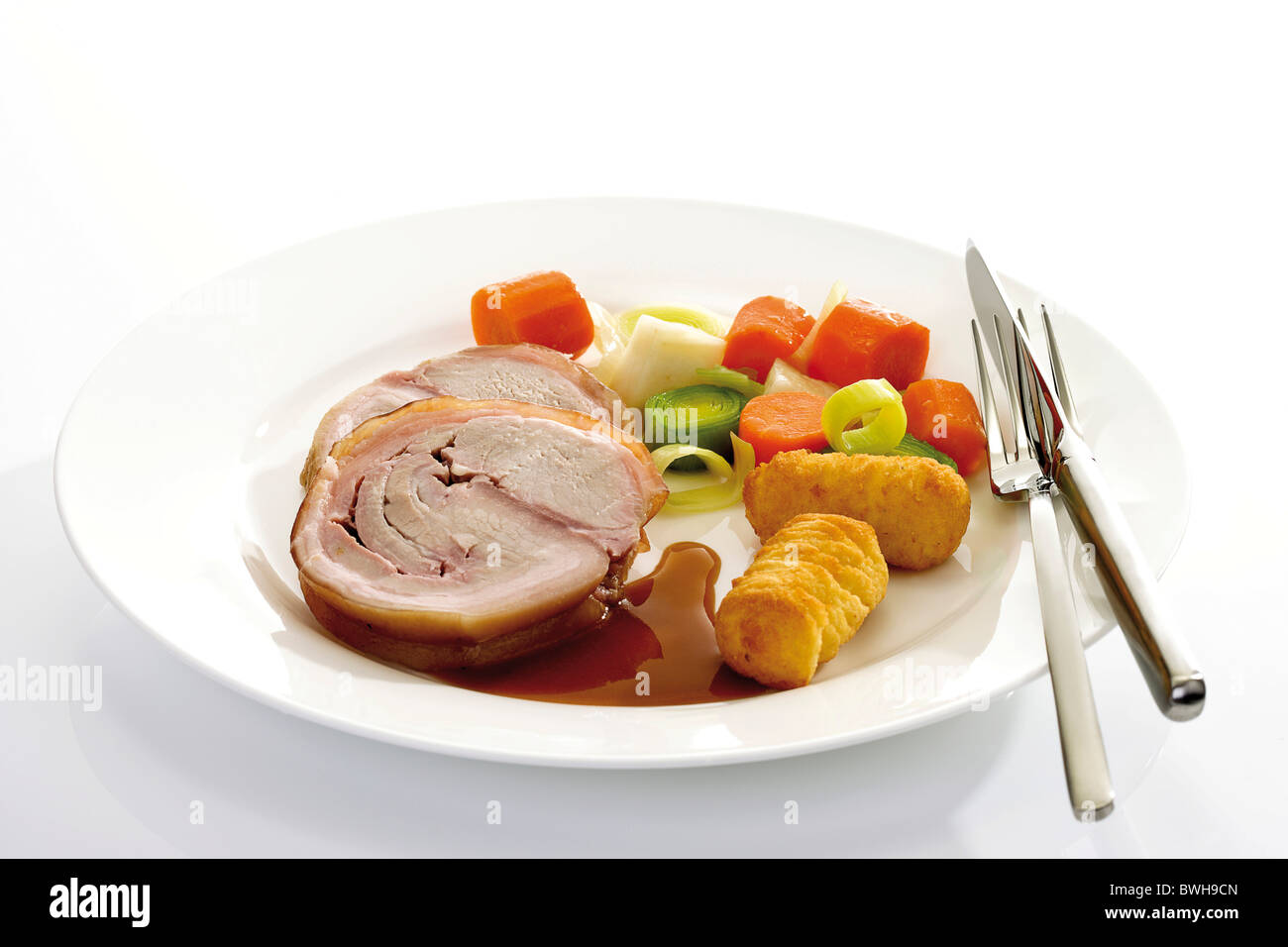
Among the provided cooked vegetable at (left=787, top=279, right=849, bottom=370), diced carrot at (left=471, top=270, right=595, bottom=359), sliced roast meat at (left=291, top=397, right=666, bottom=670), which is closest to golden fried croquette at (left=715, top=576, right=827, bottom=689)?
sliced roast meat at (left=291, top=397, right=666, bottom=670)

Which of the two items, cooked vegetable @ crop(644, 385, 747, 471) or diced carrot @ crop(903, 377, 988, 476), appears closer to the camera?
diced carrot @ crop(903, 377, 988, 476)

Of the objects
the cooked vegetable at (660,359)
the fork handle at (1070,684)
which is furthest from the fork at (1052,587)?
the cooked vegetable at (660,359)

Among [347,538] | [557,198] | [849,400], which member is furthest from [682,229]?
[347,538]

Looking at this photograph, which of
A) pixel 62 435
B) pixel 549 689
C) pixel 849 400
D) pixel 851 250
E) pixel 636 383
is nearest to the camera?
pixel 549 689

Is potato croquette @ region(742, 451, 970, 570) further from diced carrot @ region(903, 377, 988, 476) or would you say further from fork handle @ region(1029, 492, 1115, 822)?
diced carrot @ region(903, 377, 988, 476)
